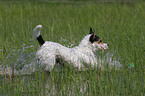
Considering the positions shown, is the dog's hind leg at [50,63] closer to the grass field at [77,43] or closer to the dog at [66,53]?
the dog at [66,53]

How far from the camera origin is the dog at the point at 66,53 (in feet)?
17.8

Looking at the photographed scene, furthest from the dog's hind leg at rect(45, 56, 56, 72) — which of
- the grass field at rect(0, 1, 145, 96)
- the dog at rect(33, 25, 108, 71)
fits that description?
the grass field at rect(0, 1, 145, 96)

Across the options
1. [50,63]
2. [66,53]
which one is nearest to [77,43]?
[66,53]

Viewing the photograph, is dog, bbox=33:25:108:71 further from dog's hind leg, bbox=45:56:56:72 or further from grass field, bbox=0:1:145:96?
grass field, bbox=0:1:145:96

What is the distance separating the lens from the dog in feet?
17.8

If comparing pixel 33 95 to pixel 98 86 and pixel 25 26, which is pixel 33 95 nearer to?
pixel 98 86

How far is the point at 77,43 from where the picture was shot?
716 centimetres

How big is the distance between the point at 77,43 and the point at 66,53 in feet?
5.32

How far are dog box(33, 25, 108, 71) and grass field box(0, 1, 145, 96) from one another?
0.78 ft

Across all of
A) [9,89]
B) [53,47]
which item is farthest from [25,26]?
[9,89]

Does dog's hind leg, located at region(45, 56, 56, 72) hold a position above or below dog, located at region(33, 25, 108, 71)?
below

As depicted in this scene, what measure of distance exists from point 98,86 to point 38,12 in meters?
8.12

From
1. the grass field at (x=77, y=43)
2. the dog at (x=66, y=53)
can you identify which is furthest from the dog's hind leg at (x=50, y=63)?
the grass field at (x=77, y=43)

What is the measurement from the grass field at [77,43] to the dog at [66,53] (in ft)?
0.78
